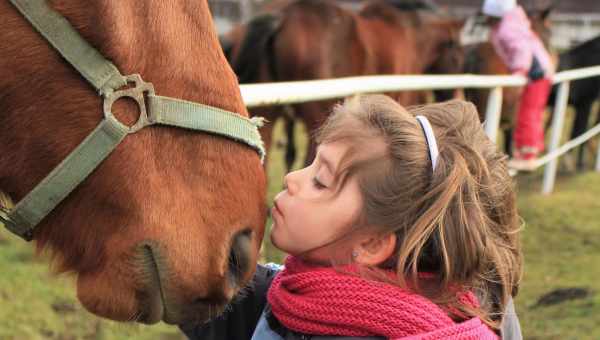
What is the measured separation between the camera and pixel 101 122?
100cm

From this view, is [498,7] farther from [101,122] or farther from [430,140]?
[101,122]

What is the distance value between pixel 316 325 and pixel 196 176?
1.06 feet

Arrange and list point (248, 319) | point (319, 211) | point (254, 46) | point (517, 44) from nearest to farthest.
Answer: point (319, 211) < point (248, 319) < point (254, 46) < point (517, 44)

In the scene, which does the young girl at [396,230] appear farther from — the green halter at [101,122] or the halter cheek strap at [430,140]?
the green halter at [101,122]

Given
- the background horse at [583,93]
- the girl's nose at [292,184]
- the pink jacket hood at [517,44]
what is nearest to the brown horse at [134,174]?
the girl's nose at [292,184]

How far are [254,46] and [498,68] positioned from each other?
2.85 m

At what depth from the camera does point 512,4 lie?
5.12 metres

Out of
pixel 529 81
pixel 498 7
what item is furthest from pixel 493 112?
pixel 498 7

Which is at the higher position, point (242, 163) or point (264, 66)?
point (242, 163)

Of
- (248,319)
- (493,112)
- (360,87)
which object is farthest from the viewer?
(493,112)

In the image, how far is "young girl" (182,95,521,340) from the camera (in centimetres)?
105

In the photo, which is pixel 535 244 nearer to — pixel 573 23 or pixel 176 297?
pixel 176 297


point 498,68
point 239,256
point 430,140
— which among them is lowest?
point 498,68

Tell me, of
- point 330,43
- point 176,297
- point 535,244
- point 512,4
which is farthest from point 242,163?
point 512,4
